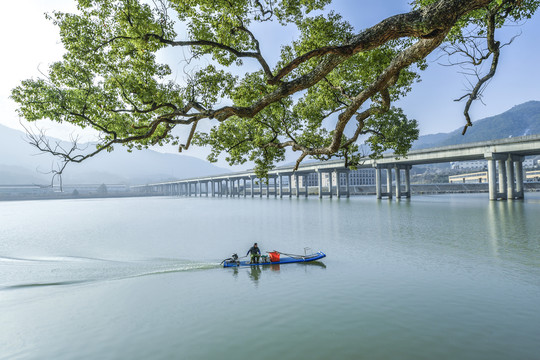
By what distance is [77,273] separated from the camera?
695 inches

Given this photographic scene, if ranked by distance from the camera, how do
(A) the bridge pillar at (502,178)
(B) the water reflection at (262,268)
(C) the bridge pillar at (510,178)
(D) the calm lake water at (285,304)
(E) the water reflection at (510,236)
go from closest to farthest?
(D) the calm lake water at (285,304) → (B) the water reflection at (262,268) → (E) the water reflection at (510,236) → (C) the bridge pillar at (510,178) → (A) the bridge pillar at (502,178)

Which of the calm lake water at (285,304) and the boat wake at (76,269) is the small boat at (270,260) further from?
the boat wake at (76,269)

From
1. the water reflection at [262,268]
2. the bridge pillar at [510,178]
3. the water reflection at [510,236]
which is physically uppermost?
the bridge pillar at [510,178]

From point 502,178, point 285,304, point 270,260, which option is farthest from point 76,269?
point 502,178

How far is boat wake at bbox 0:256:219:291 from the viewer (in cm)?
1622

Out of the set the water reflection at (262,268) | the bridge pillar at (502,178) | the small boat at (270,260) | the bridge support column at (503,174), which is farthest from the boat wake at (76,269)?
the bridge pillar at (502,178)

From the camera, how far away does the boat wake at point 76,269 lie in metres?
16.2

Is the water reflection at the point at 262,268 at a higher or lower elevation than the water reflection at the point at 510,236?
lower

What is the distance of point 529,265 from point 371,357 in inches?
488

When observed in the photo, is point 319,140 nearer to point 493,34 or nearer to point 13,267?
point 493,34

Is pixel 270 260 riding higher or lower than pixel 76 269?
higher

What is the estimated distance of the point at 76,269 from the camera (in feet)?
60.8

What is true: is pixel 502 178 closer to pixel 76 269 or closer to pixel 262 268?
pixel 262 268

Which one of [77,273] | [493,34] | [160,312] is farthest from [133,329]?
[493,34]
